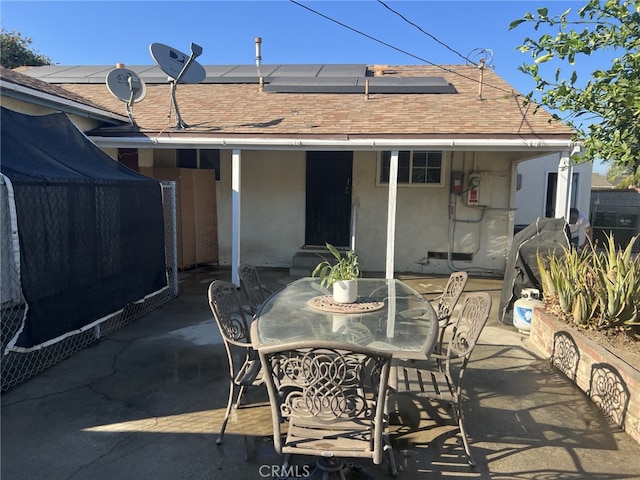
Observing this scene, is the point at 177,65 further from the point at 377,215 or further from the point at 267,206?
the point at 377,215

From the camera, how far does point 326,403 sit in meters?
2.18

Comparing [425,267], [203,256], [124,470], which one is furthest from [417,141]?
[124,470]

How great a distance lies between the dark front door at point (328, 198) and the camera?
29.8ft

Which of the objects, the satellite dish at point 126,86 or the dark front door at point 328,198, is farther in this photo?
the dark front door at point 328,198

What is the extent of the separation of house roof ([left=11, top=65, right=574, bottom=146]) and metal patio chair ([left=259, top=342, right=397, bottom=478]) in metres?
4.35

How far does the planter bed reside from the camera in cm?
310

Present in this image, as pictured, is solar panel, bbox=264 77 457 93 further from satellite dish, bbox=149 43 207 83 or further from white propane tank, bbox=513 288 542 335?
white propane tank, bbox=513 288 542 335

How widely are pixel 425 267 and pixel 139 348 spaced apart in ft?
20.2

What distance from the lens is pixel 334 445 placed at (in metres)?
2.15

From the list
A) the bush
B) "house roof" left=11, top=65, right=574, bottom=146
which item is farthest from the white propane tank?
"house roof" left=11, top=65, right=574, bottom=146

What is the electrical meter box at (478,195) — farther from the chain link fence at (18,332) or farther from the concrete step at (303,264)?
the chain link fence at (18,332)

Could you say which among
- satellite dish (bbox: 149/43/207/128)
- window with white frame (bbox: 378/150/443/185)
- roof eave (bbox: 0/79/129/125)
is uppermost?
satellite dish (bbox: 149/43/207/128)

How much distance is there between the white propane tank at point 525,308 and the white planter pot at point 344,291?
291cm

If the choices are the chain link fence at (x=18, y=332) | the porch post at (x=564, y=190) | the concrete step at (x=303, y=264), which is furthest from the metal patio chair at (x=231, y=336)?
the porch post at (x=564, y=190)
